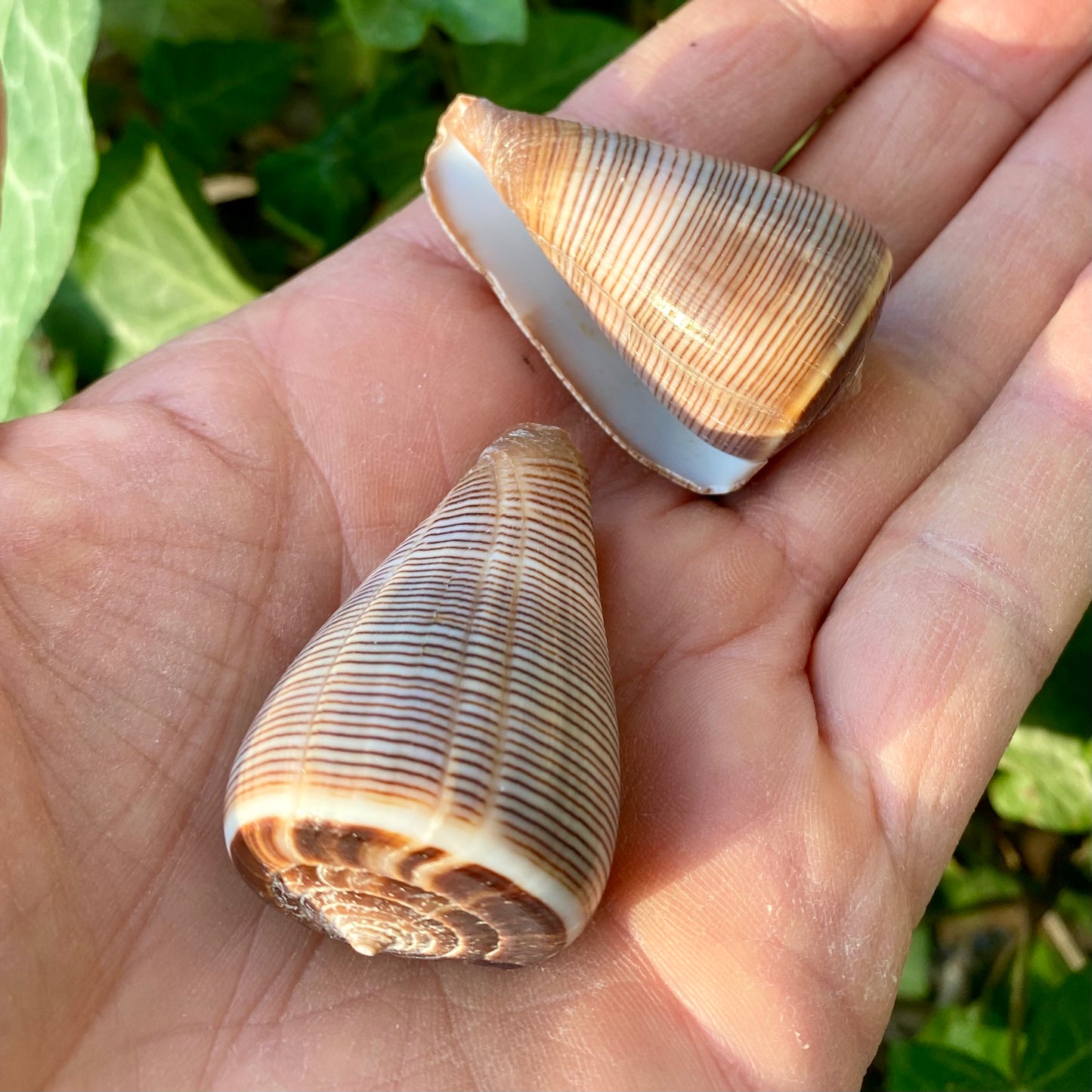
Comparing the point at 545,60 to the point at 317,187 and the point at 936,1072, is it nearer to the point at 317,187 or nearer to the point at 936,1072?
the point at 317,187

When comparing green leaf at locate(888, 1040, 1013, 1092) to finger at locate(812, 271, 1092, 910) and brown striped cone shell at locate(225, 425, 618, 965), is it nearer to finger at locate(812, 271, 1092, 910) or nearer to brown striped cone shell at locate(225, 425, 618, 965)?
finger at locate(812, 271, 1092, 910)

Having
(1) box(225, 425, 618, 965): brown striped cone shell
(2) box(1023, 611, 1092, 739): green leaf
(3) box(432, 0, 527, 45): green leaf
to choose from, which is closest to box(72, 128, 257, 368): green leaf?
(3) box(432, 0, 527, 45): green leaf

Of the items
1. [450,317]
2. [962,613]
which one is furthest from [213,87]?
[962,613]

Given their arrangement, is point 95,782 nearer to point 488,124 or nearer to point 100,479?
point 100,479

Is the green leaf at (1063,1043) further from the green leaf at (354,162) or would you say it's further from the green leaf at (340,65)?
the green leaf at (340,65)

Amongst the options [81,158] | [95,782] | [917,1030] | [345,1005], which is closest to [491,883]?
[345,1005]

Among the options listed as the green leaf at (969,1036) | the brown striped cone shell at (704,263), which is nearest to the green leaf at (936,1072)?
the green leaf at (969,1036)
